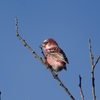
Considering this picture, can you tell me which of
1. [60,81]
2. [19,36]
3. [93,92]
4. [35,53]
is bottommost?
[93,92]

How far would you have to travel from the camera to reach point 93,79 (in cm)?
336

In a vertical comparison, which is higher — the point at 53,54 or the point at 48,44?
the point at 48,44

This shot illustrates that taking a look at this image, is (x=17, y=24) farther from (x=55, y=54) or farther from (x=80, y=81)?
(x=80, y=81)

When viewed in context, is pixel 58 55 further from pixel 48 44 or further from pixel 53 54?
pixel 48 44

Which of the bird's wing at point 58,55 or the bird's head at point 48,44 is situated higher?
the bird's head at point 48,44

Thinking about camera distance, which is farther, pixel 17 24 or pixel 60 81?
pixel 17 24

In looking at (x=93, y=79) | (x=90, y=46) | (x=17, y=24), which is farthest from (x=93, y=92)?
(x=17, y=24)

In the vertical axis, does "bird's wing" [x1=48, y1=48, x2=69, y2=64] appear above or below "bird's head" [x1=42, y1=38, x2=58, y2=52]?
below

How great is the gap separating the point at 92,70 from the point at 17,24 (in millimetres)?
1199

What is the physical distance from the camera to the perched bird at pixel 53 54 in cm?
404

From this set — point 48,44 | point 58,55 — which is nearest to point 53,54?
point 58,55

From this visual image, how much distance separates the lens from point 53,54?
4.02 m

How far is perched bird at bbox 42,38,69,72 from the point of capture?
4035 mm

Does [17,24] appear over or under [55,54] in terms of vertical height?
over
